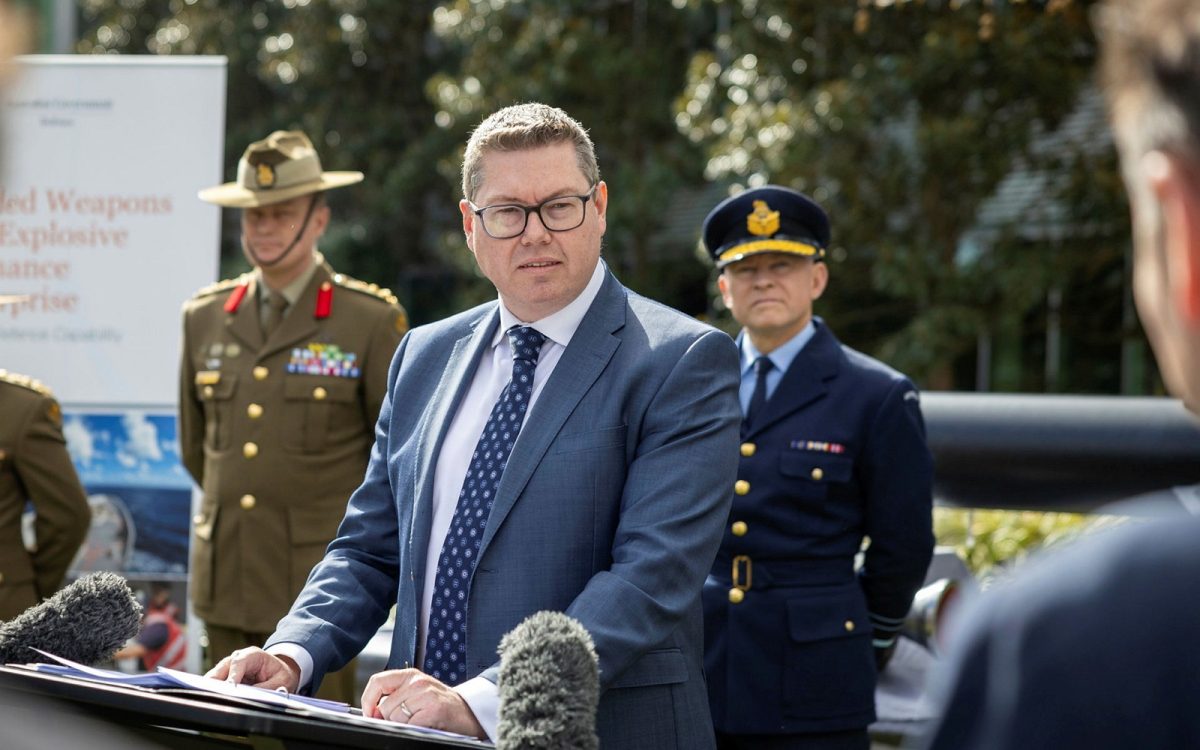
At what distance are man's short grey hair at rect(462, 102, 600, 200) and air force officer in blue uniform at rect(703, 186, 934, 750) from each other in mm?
1336

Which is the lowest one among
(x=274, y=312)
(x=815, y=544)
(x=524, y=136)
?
(x=815, y=544)

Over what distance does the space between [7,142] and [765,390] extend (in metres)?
3.07

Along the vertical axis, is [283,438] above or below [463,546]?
below

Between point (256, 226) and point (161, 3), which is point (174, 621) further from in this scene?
point (161, 3)

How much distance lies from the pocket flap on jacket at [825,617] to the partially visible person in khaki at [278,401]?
1.84m

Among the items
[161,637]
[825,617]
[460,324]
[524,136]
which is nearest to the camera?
[524,136]

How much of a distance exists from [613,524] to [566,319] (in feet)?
1.31

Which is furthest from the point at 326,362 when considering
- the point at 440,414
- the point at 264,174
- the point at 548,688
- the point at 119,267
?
the point at 548,688

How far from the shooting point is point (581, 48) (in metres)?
16.0

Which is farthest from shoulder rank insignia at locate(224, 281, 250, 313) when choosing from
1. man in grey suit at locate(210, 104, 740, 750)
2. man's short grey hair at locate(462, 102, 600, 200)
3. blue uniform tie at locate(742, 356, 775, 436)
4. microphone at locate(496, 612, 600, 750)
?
microphone at locate(496, 612, 600, 750)

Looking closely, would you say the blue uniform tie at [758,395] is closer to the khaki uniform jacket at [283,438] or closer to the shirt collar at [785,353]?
the shirt collar at [785,353]

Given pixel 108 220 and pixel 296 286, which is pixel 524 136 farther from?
pixel 108 220

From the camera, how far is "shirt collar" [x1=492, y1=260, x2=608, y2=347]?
2697mm

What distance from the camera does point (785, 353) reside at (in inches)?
160
